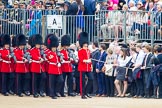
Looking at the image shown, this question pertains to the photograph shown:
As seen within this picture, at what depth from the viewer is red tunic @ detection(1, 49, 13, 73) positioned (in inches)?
957

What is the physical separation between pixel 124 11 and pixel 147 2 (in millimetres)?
1095

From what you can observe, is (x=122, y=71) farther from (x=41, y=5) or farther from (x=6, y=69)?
(x=41, y=5)

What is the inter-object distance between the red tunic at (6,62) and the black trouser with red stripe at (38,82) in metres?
0.86

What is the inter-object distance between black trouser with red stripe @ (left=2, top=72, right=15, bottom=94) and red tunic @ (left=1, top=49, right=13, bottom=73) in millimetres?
199

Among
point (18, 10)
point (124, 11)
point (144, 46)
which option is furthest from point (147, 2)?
point (18, 10)

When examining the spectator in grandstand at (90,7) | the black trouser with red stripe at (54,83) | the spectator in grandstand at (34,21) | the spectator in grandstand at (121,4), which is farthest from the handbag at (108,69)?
the spectator in grandstand at (34,21)

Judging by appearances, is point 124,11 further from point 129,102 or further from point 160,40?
point 129,102

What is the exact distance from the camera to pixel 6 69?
24.4m

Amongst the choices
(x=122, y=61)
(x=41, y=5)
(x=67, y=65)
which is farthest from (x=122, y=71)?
(x=41, y=5)

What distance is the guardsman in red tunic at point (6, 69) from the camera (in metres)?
24.3

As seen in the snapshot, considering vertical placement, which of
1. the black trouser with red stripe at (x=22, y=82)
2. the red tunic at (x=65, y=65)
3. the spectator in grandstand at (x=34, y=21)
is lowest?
the black trouser with red stripe at (x=22, y=82)

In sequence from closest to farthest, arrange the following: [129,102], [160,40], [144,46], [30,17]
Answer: [129,102] < [144,46] < [160,40] < [30,17]

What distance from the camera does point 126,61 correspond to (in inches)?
955

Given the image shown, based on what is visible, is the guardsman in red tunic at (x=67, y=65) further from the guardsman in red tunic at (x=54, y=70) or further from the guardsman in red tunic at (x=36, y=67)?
the guardsman in red tunic at (x=36, y=67)
